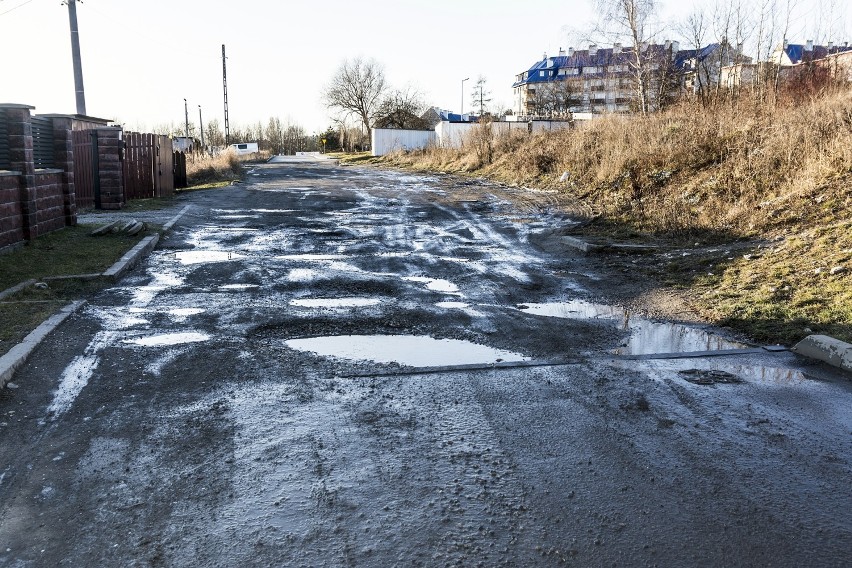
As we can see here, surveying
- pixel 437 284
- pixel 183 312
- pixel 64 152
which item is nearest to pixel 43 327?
pixel 183 312

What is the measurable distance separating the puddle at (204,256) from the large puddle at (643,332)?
557cm

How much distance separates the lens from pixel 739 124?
54.6ft

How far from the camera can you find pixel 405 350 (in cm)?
643

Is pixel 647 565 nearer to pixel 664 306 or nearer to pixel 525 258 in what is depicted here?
pixel 664 306

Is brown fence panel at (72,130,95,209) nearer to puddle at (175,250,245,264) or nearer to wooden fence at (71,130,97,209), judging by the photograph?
wooden fence at (71,130,97,209)

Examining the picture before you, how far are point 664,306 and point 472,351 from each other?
3.04 metres

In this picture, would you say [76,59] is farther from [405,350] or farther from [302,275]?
[405,350]

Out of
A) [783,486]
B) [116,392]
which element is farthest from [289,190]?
[783,486]

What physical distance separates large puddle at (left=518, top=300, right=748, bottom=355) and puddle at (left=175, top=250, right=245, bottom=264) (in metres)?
5.57

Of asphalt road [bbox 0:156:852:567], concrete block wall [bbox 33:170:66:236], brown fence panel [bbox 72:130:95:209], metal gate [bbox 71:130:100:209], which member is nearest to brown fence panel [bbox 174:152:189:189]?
metal gate [bbox 71:130:100:209]

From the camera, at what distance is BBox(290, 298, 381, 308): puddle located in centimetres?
815

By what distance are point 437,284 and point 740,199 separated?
6.91 metres

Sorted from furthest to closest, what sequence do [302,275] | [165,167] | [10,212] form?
1. [165,167]
2. [10,212]
3. [302,275]

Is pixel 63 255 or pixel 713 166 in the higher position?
pixel 713 166
